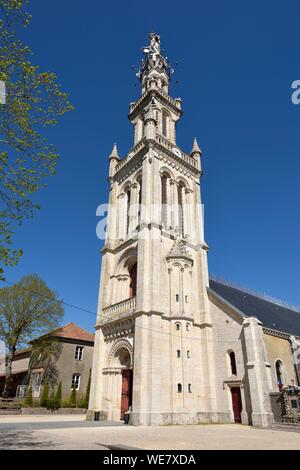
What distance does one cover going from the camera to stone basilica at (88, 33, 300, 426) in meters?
20.5

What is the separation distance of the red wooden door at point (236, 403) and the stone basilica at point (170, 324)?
71 millimetres

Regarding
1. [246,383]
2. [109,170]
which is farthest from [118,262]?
[246,383]

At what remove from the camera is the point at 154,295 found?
22062 mm

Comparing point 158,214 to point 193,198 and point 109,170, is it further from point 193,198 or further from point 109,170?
point 109,170

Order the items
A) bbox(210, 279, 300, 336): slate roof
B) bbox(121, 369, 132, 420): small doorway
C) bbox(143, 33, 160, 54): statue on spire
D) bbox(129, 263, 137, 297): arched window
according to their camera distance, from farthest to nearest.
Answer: bbox(143, 33, 160, 54): statue on spire, bbox(129, 263, 137, 297): arched window, bbox(210, 279, 300, 336): slate roof, bbox(121, 369, 132, 420): small doorway

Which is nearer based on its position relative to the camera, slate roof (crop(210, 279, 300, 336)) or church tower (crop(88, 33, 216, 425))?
church tower (crop(88, 33, 216, 425))

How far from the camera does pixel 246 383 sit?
846 inches

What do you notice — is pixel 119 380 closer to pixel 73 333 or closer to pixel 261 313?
pixel 261 313

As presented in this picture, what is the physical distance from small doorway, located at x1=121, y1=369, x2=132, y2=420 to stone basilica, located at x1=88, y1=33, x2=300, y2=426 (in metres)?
0.07

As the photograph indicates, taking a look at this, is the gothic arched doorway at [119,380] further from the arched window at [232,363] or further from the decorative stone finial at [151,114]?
the decorative stone finial at [151,114]

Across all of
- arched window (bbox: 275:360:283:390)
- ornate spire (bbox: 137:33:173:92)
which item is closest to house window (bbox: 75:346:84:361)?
arched window (bbox: 275:360:283:390)

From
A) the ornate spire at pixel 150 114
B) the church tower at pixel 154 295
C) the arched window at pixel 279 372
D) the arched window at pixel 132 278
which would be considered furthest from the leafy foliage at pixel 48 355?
the ornate spire at pixel 150 114

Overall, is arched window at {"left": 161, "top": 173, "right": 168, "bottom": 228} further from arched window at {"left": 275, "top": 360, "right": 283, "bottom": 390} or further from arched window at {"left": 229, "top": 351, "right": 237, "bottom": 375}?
arched window at {"left": 275, "top": 360, "right": 283, "bottom": 390}
